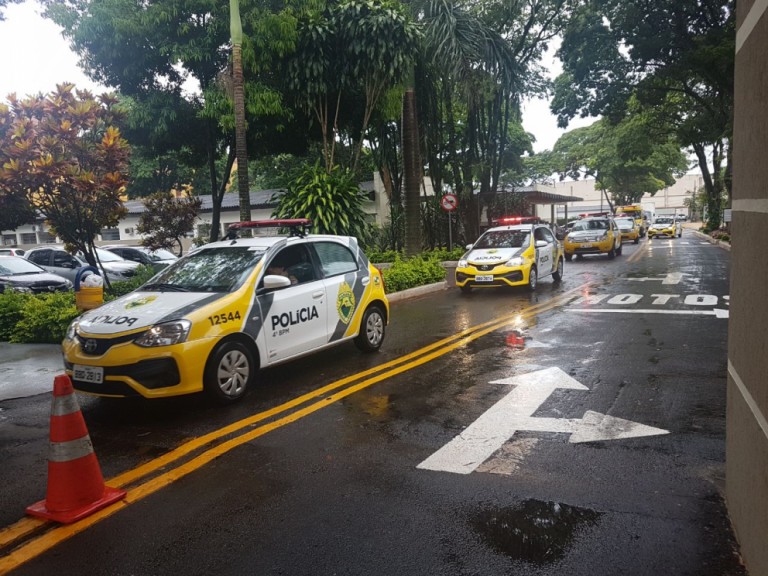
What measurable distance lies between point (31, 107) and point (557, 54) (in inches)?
886

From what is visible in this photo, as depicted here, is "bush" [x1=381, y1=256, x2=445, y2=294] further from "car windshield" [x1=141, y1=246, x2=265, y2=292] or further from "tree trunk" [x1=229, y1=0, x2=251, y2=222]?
"car windshield" [x1=141, y1=246, x2=265, y2=292]

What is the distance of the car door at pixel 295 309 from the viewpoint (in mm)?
6355

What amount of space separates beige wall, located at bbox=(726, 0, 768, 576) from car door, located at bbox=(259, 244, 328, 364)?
4242 mm

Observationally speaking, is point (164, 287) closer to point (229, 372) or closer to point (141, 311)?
point (141, 311)

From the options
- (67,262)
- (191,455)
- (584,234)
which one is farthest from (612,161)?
(191,455)

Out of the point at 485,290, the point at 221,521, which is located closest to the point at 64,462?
the point at 221,521

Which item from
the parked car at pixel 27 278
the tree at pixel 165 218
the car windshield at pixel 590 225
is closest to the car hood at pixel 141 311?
the tree at pixel 165 218

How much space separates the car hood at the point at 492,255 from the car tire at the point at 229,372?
9.05 m

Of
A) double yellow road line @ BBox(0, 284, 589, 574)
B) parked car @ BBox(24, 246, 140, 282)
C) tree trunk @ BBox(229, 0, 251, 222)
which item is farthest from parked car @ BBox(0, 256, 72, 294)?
double yellow road line @ BBox(0, 284, 589, 574)

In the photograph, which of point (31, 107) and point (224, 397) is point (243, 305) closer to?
point (224, 397)

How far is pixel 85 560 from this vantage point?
318 centimetres

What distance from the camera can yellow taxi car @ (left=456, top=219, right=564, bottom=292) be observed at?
1405cm

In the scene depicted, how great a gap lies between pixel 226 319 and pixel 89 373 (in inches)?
49.5

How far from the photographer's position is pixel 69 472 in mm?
→ 3709
